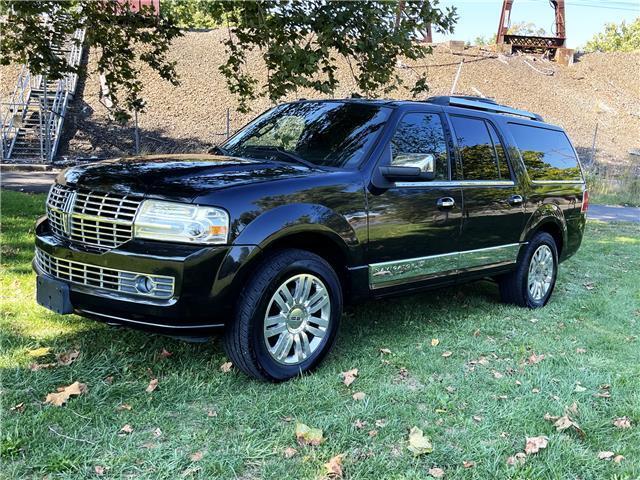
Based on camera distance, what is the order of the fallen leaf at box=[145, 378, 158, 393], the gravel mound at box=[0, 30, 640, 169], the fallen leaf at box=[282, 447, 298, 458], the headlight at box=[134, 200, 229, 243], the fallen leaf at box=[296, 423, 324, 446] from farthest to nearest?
1. the gravel mound at box=[0, 30, 640, 169]
2. the fallen leaf at box=[145, 378, 158, 393]
3. the headlight at box=[134, 200, 229, 243]
4. the fallen leaf at box=[296, 423, 324, 446]
5. the fallen leaf at box=[282, 447, 298, 458]

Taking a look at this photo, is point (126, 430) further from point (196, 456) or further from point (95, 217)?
point (95, 217)

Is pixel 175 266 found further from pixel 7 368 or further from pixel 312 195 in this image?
pixel 7 368

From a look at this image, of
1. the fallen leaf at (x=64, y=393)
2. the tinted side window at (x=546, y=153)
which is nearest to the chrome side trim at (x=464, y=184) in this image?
the tinted side window at (x=546, y=153)

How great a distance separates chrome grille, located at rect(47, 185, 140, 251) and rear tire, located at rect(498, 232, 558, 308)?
13.1 feet

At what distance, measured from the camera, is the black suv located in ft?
11.0

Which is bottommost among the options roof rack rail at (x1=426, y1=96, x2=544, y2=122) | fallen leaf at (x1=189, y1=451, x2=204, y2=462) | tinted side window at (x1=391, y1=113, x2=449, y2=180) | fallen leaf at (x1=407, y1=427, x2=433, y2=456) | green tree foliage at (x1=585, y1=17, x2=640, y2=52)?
fallen leaf at (x1=189, y1=451, x2=204, y2=462)

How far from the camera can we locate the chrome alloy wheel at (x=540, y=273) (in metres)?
6.05

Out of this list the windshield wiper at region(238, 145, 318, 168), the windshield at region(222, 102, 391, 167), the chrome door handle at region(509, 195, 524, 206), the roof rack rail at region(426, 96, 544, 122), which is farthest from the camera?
the chrome door handle at region(509, 195, 524, 206)

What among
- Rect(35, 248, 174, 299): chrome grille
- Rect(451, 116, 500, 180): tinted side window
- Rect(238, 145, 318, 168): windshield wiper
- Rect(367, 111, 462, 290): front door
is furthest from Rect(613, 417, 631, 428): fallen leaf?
Rect(35, 248, 174, 299): chrome grille

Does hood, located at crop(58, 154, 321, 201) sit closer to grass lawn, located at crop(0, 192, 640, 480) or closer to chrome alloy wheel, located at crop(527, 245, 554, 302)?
grass lawn, located at crop(0, 192, 640, 480)

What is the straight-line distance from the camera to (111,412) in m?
3.23

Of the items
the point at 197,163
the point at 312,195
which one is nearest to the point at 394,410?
the point at 312,195

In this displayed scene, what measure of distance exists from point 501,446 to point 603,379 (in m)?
1.42

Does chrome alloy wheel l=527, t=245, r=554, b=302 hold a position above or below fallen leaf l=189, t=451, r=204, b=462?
above
